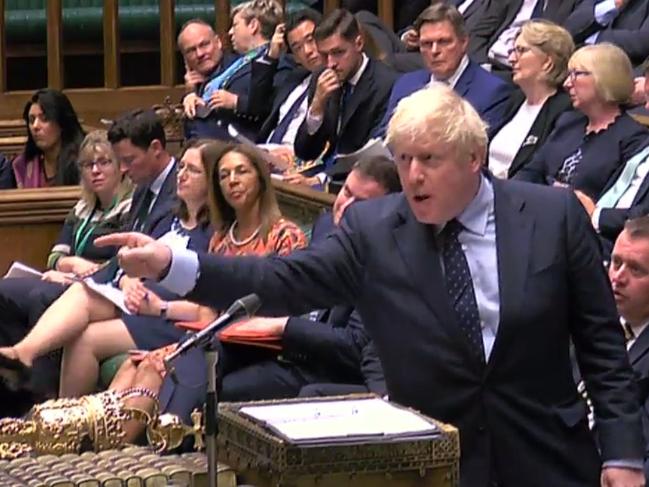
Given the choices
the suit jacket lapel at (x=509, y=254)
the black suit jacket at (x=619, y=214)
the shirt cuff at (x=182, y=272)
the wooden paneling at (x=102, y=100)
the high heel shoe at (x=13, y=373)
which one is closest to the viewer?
the shirt cuff at (x=182, y=272)

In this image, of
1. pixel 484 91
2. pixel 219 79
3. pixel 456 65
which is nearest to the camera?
pixel 484 91

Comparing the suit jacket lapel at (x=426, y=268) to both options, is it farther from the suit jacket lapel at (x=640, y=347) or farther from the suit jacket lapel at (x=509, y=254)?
the suit jacket lapel at (x=640, y=347)

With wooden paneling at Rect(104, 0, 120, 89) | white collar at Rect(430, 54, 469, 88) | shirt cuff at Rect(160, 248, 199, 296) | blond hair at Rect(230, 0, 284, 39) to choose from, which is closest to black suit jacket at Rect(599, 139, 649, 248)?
white collar at Rect(430, 54, 469, 88)

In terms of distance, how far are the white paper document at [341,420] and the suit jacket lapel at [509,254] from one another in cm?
25

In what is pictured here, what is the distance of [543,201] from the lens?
2.74m

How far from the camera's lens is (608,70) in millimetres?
5000

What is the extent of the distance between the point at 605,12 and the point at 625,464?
12.6ft

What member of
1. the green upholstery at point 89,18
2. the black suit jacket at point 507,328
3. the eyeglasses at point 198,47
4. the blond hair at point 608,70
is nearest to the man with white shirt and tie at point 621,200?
the blond hair at point 608,70

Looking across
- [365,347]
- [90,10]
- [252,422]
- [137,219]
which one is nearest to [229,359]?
[365,347]

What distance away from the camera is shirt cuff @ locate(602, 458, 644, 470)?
2.71 metres

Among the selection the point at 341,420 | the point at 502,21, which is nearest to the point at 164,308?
the point at 341,420

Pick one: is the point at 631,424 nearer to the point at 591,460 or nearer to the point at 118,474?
the point at 591,460

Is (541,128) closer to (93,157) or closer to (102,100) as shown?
(93,157)

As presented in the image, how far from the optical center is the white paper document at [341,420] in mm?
2328
